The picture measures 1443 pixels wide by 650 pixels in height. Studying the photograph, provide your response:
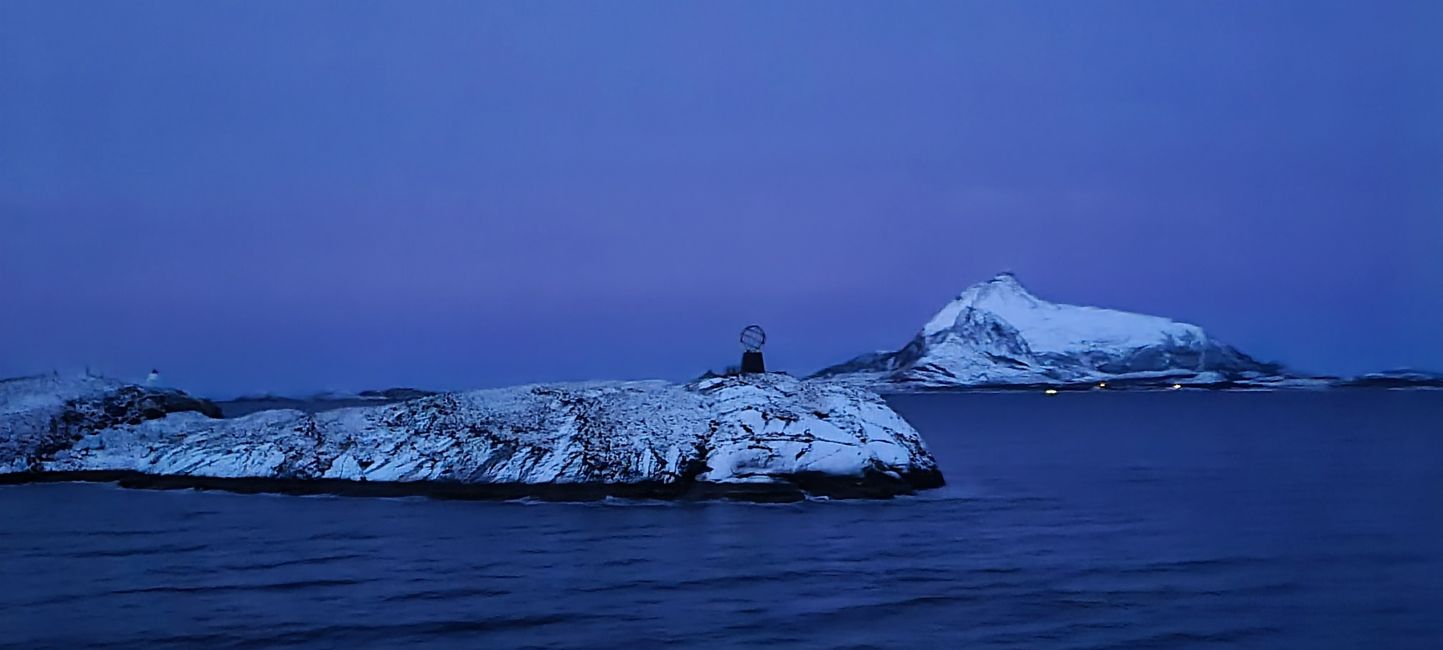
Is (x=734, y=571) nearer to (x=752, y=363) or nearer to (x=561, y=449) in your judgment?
(x=561, y=449)

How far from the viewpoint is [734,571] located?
24.2 m

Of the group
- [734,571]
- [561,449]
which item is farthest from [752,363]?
[734,571]

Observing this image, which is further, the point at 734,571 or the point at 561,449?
the point at 561,449

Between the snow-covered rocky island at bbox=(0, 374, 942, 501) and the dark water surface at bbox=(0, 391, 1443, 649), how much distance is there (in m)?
1.95

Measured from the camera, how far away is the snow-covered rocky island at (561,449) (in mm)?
37812

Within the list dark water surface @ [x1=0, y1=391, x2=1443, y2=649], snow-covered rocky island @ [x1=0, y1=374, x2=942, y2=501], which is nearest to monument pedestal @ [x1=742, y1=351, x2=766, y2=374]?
snow-covered rocky island @ [x1=0, y1=374, x2=942, y2=501]

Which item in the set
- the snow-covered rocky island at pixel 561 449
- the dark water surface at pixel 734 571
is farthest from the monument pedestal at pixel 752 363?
the dark water surface at pixel 734 571

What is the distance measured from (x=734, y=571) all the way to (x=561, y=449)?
16095mm

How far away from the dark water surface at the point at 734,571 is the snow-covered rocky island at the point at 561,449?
195 cm

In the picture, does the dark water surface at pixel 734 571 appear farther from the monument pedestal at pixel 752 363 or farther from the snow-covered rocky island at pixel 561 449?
the monument pedestal at pixel 752 363

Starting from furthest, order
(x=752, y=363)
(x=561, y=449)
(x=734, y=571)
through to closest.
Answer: (x=752, y=363) → (x=561, y=449) → (x=734, y=571)

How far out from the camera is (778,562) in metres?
25.2

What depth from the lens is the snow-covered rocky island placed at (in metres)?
37.8

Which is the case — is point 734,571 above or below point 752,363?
below
